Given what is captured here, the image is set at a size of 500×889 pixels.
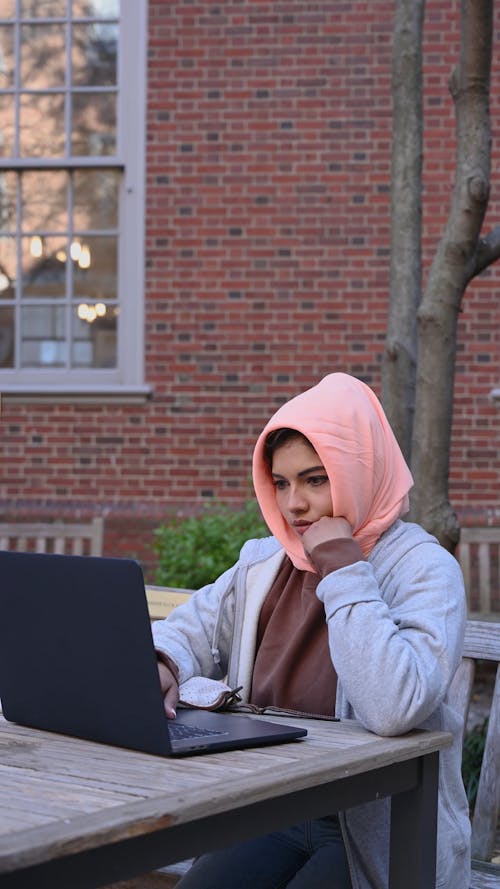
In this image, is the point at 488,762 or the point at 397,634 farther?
the point at 488,762

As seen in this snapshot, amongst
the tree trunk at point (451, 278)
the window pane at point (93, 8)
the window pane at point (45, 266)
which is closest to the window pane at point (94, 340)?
the window pane at point (45, 266)

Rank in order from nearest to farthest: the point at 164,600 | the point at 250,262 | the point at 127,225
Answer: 1. the point at 164,600
2. the point at 250,262
3. the point at 127,225

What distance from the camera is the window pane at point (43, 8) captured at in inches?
353

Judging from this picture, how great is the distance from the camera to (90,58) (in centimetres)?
899

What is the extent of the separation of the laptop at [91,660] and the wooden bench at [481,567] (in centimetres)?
527

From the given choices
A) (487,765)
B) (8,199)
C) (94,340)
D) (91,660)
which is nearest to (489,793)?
(487,765)

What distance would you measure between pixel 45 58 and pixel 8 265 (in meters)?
1.54

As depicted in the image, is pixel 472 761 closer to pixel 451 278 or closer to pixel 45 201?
pixel 451 278

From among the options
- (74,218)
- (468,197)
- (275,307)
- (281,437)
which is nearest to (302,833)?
(281,437)

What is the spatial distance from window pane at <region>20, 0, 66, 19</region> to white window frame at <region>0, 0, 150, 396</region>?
49 centimetres

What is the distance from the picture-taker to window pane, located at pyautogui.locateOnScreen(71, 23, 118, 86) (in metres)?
8.97

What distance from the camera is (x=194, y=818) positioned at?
1.62 meters

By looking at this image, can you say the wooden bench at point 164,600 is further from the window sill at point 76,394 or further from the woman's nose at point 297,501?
the window sill at point 76,394

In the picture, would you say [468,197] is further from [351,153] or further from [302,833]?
[351,153]
